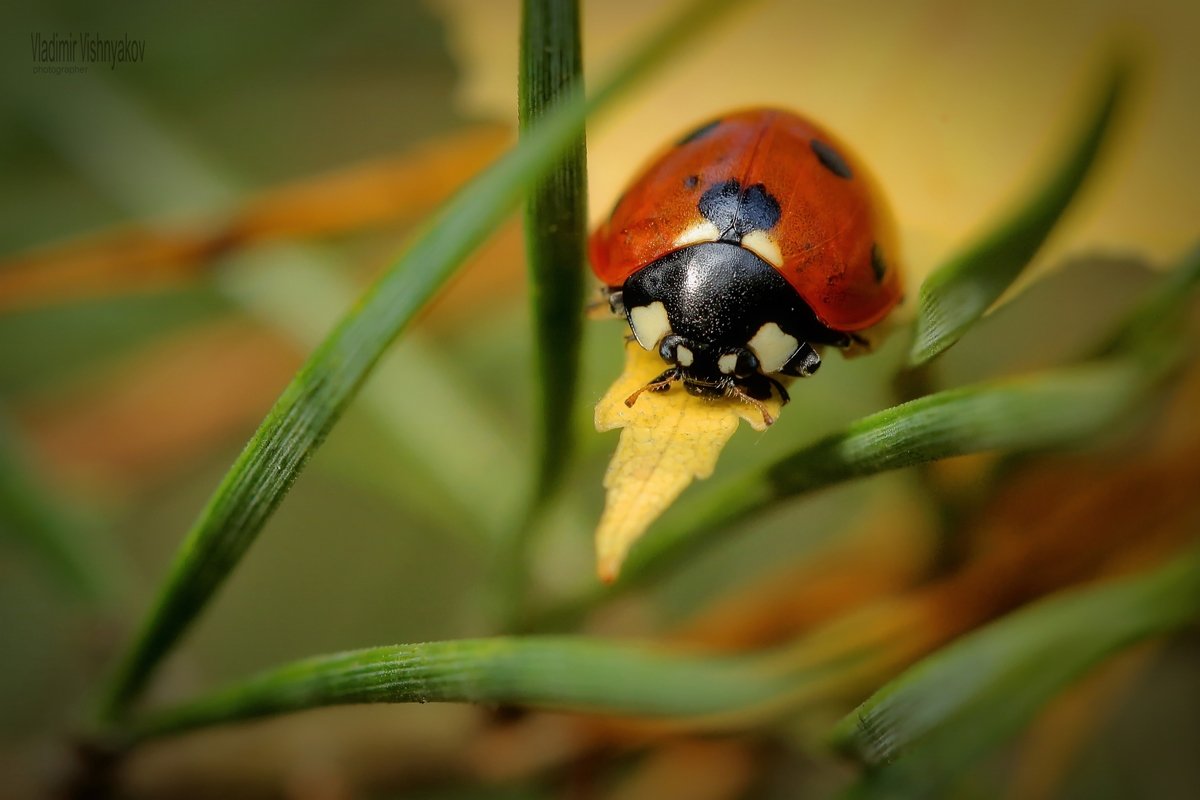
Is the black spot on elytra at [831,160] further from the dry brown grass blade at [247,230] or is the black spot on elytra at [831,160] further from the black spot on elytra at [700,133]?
the dry brown grass blade at [247,230]

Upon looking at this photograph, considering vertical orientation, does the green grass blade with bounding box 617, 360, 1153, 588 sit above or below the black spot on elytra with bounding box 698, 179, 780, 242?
below

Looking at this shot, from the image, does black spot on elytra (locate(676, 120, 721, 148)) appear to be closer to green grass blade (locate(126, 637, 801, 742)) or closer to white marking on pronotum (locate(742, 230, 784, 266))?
white marking on pronotum (locate(742, 230, 784, 266))

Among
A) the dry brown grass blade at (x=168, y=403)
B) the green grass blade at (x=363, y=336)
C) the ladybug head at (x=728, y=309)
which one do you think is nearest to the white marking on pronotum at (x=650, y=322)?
the ladybug head at (x=728, y=309)

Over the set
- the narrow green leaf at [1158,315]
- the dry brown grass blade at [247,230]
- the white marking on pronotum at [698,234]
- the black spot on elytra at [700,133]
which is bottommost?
the narrow green leaf at [1158,315]

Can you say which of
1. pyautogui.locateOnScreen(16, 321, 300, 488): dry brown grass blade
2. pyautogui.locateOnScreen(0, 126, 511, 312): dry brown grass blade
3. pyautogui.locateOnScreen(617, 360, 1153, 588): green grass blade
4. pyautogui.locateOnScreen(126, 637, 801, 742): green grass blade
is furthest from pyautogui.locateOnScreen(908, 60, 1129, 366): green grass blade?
pyautogui.locateOnScreen(16, 321, 300, 488): dry brown grass blade

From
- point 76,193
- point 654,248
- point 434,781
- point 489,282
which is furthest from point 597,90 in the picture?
point 76,193

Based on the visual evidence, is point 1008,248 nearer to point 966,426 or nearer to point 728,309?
point 966,426
